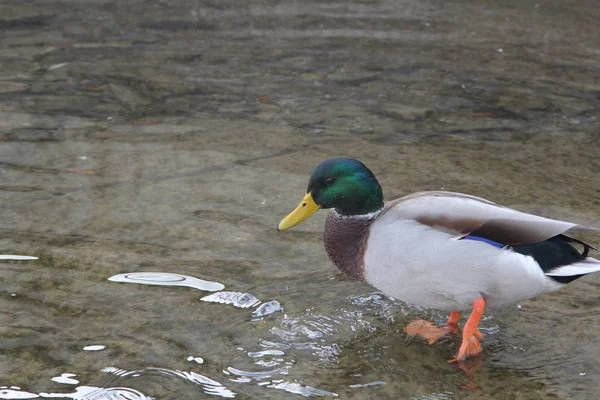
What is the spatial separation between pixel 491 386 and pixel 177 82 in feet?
14.5

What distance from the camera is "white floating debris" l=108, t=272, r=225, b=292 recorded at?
4.13m

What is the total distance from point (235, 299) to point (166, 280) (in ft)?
1.25

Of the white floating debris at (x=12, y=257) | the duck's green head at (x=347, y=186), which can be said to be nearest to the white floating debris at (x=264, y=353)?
the duck's green head at (x=347, y=186)

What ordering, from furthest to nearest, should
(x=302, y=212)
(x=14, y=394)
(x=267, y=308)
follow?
1. (x=267, y=308)
2. (x=302, y=212)
3. (x=14, y=394)

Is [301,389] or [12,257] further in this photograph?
[12,257]

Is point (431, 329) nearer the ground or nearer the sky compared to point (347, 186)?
nearer the ground

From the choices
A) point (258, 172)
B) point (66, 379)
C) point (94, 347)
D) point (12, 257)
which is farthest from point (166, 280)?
point (258, 172)

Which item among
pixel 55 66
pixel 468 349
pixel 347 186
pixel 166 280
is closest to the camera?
pixel 468 349

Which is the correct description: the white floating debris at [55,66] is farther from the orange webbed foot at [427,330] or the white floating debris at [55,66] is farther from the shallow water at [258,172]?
the orange webbed foot at [427,330]

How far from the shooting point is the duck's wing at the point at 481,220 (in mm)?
3350

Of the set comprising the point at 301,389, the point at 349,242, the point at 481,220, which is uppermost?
the point at 481,220

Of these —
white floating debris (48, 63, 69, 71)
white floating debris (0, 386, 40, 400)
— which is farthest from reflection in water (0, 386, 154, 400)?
white floating debris (48, 63, 69, 71)

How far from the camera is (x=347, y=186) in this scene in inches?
144

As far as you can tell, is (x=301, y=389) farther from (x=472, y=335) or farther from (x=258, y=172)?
(x=258, y=172)
